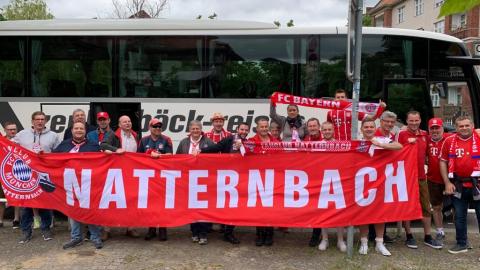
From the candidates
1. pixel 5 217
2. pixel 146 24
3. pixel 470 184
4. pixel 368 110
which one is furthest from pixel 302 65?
pixel 5 217

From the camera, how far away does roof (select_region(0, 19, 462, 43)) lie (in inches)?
334

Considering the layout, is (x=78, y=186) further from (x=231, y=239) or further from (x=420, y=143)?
(x=420, y=143)

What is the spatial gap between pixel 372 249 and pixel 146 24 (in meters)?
5.65

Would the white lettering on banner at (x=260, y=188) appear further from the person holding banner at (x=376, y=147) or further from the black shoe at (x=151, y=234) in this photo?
the black shoe at (x=151, y=234)

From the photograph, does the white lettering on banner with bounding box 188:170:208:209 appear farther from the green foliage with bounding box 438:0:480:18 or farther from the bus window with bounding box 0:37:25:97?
the green foliage with bounding box 438:0:480:18

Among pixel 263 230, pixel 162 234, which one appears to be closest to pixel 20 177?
pixel 162 234

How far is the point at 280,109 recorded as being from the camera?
8.37 m

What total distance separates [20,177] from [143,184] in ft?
5.77

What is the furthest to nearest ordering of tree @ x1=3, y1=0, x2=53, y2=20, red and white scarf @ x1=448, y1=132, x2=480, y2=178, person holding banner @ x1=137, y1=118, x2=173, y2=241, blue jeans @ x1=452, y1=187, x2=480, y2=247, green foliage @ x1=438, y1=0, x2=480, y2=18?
tree @ x1=3, y1=0, x2=53, y2=20, person holding banner @ x1=137, y1=118, x2=173, y2=241, blue jeans @ x1=452, y1=187, x2=480, y2=247, red and white scarf @ x1=448, y1=132, x2=480, y2=178, green foliage @ x1=438, y1=0, x2=480, y2=18

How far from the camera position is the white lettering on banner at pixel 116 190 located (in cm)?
617

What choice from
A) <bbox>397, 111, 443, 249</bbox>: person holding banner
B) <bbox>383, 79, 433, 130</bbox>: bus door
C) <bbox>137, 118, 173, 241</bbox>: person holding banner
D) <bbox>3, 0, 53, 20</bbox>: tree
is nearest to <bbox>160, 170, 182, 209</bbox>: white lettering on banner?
<bbox>137, 118, 173, 241</bbox>: person holding banner

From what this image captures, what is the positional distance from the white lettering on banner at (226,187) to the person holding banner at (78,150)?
1.68 meters

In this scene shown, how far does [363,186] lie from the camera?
5.89m

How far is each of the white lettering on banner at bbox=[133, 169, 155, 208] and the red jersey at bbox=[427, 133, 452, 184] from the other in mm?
3761
